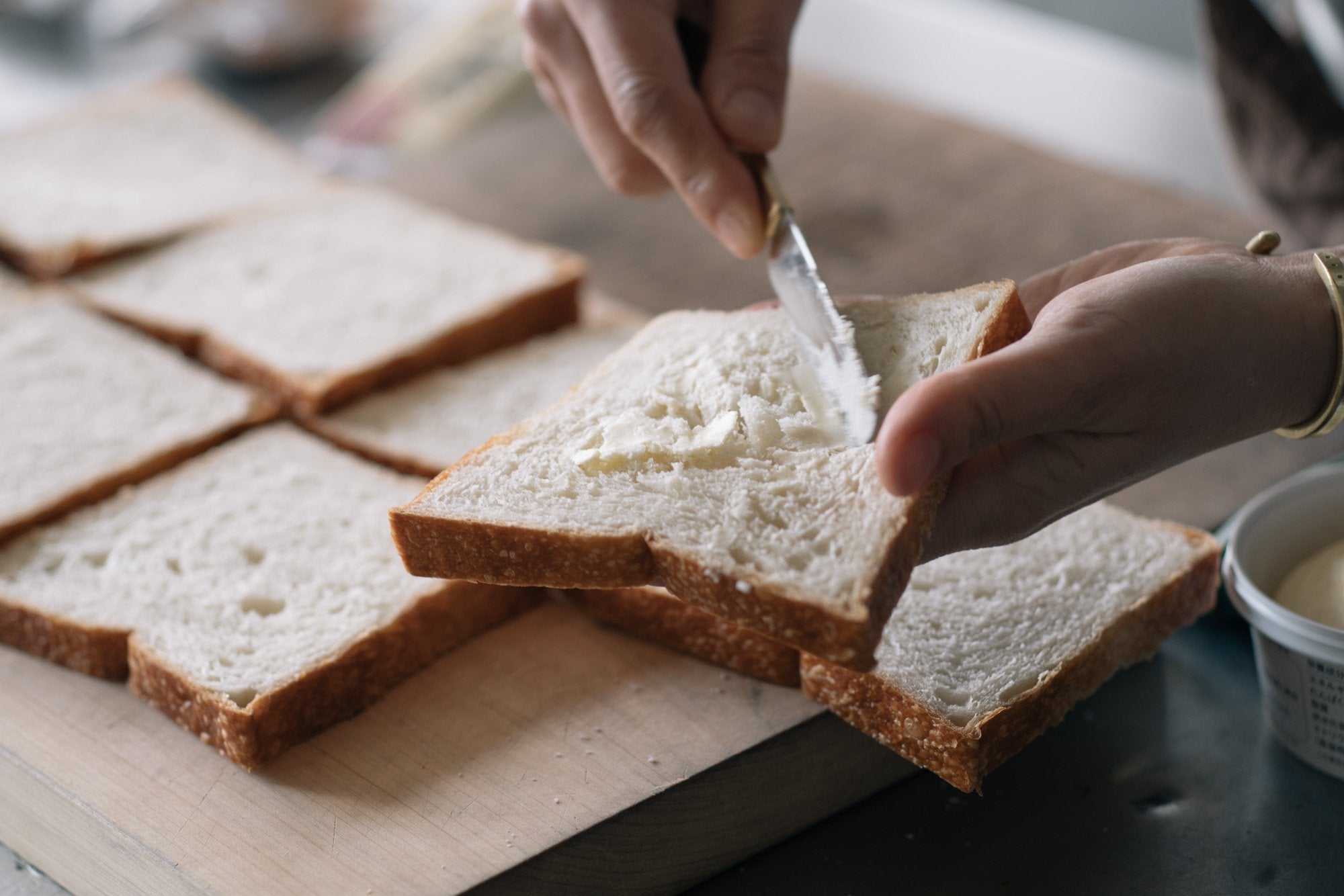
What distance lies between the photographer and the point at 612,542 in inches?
74.9

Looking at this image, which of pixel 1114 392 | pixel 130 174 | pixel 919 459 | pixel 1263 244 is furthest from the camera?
pixel 130 174

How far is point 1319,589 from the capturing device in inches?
82.4

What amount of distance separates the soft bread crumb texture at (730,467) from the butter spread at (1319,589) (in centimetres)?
71

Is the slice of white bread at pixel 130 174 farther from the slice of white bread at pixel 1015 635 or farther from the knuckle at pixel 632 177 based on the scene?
the slice of white bread at pixel 1015 635

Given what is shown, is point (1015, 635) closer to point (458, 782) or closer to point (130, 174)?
point (458, 782)

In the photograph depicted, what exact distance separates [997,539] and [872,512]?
254 mm

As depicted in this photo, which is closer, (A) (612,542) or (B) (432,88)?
(A) (612,542)

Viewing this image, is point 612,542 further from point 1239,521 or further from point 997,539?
point 1239,521

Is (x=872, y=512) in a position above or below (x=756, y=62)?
below

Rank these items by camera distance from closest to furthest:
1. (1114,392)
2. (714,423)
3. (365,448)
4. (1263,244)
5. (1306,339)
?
(1114,392)
(1306,339)
(714,423)
(1263,244)
(365,448)

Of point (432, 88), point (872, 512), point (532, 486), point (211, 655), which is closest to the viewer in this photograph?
point (872, 512)

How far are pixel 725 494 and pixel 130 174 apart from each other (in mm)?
2841

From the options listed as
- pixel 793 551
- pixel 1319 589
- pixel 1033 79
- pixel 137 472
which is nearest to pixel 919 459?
pixel 793 551

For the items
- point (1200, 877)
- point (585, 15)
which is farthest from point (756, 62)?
point (1200, 877)
